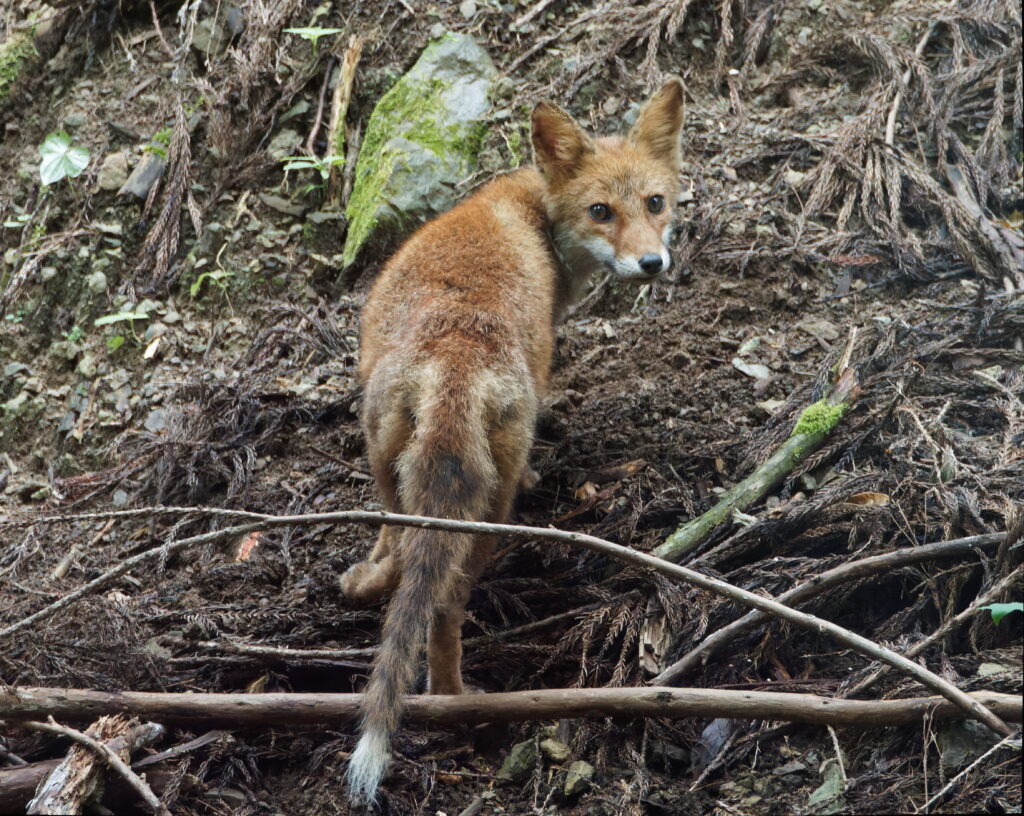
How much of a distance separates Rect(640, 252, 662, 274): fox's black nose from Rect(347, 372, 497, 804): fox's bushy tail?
6.17 ft

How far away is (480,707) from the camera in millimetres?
3553

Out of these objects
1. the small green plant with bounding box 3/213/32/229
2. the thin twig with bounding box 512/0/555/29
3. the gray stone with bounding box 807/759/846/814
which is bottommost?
the gray stone with bounding box 807/759/846/814

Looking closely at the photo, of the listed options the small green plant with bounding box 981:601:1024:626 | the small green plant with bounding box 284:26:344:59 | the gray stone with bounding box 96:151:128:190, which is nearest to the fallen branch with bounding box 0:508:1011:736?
the small green plant with bounding box 981:601:1024:626

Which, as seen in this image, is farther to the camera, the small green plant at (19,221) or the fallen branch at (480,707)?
the small green plant at (19,221)

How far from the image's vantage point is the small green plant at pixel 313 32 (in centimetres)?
752

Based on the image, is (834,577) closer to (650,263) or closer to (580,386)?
(650,263)

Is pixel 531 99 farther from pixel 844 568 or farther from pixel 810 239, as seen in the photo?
pixel 844 568

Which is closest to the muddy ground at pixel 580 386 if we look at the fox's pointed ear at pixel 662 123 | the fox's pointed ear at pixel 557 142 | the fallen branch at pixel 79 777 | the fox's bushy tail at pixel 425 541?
the fallen branch at pixel 79 777

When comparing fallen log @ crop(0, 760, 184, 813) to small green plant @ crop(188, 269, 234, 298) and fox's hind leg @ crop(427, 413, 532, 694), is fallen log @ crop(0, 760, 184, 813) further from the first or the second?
small green plant @ crop(188, 269, 234, 298)

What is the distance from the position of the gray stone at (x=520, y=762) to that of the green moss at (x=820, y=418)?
2188mm

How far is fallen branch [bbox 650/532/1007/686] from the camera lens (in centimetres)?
370

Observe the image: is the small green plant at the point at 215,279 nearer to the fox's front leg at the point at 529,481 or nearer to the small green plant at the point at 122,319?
the small green plant at the point at 122,319

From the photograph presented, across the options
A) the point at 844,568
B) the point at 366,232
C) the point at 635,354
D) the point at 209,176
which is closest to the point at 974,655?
the point at 844,568

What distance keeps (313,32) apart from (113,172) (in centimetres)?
206
